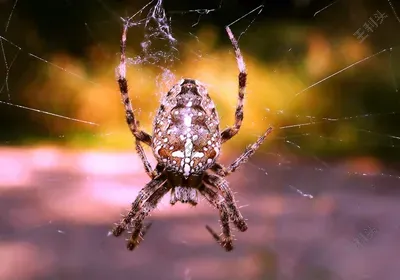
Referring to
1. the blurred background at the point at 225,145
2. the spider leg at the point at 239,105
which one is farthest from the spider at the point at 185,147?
the blurred background at the point at 225,145

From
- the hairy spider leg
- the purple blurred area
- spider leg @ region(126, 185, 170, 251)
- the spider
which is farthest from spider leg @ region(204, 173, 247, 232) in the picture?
the purple blurred area

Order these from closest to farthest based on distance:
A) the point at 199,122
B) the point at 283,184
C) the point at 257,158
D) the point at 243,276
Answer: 1. the point at 199,122
2. the point at 243,276
3. the point at 283,184
4. the point at 257,158

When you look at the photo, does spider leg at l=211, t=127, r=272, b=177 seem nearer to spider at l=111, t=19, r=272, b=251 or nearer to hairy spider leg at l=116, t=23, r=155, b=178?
spider at l=111, t=19, r=272, b=251

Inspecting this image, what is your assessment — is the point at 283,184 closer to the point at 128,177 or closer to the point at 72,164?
the point at 128,177

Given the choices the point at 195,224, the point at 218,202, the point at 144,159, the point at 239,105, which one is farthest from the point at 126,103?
the point at 195,224

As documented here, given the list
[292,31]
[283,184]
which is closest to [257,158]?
[283,184]

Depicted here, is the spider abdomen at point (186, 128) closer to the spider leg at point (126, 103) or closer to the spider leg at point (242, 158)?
the spider leg at point (126, 103)

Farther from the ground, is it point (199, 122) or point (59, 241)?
point (59, 241)
